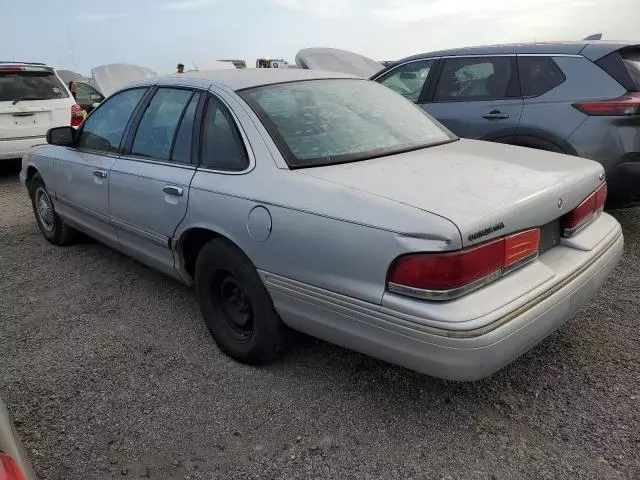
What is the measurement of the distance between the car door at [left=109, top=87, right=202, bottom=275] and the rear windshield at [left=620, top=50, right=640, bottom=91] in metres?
3.30

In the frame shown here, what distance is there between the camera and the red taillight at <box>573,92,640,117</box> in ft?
13.1

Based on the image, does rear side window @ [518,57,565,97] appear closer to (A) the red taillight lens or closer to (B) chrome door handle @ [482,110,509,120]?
(B) chrome door handle @ [482,110,509,120]

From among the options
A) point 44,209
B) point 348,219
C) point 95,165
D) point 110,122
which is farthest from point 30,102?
point 348,219

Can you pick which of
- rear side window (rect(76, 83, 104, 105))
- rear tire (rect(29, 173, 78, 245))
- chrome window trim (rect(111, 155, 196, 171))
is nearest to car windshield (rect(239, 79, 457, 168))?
chrome window trim (rect(111, 155, 196, 171))

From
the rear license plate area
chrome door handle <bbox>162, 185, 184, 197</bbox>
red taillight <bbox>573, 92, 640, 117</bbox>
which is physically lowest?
the rear license plate area

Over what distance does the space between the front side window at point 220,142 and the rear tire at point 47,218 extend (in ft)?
7.84

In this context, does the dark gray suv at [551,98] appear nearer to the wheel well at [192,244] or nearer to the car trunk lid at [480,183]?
the car trunk lid at [480,183]

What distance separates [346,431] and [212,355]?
986 millimetres

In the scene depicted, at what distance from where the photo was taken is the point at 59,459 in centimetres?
225

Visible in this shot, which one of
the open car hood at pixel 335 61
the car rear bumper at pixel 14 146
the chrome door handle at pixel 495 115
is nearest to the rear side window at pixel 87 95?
the car rear bumper at pixel 14 146

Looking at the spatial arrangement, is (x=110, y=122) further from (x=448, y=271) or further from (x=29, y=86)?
(x=29, y=86)

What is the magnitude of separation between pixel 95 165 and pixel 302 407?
2361 mm

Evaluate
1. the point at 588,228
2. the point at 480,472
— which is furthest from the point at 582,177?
the point at 480,472

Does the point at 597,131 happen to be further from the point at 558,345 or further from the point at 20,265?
the point at 20,265
